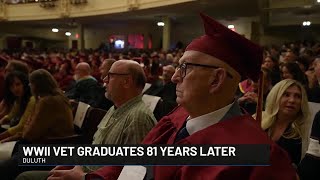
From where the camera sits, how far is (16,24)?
24.1m

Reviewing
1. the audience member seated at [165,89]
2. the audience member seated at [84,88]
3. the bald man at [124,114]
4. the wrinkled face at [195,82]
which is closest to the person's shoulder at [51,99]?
the bald man at [124,114]

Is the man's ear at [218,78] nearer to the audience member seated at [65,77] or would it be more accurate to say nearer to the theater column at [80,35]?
the audience member seated at [65,77]

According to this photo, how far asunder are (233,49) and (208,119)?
0.29 m

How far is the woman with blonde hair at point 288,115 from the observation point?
8.59 feet

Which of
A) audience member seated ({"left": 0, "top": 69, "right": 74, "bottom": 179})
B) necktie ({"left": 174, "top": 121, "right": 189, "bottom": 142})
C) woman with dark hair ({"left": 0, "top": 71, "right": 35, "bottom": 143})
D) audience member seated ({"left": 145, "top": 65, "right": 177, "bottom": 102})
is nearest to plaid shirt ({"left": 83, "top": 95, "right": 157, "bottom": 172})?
necktie ({"left": 174, "top": 121, "right": 189, "bottom": 142})

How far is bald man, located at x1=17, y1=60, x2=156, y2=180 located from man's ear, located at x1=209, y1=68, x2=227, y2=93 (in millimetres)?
953

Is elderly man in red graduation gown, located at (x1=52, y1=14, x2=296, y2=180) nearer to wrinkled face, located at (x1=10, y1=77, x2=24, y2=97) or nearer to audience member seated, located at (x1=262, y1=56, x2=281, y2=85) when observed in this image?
wrinkled face, located at (x1=10, y1=77, x2=24, y2=97)

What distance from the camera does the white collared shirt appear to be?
1.52 m

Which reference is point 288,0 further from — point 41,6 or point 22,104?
point 41,6

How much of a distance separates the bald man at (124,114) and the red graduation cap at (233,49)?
0.96 metres

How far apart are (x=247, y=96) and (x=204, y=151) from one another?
95.4 inches

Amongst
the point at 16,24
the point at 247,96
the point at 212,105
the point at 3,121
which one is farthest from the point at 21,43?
the point at 212,105

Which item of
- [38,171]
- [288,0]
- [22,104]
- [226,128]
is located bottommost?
[38,171]

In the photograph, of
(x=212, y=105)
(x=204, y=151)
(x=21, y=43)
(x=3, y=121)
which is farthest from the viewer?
(x=21, y=43)
